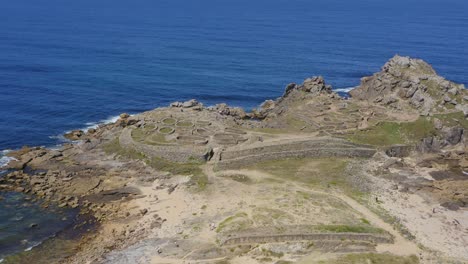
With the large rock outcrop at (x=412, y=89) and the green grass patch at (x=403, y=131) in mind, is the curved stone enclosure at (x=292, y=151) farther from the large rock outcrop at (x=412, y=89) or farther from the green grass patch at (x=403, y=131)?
the large rock outcrop at (x=412, y=89)

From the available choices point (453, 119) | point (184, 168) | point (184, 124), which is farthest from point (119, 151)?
point (453, 119)

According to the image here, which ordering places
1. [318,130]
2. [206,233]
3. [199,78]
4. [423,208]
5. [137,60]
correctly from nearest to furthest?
[206,233]
[423,208]
[318,130]
[199,78]
[137,60]

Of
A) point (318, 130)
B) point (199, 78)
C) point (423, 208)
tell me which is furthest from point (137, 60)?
point (423, 208)

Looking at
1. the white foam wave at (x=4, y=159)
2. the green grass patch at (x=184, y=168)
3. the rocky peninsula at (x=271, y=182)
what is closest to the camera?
the rocky peninsula at (x=271, y=182)

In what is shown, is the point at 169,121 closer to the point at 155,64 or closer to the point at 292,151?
the point at 292,151

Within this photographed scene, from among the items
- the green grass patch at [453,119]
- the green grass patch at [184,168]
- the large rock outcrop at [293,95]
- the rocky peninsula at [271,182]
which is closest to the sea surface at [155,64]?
the rocky peninsula at [271,182]

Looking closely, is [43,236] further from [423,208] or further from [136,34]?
[136,34]

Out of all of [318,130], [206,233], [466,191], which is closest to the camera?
[206,233]
